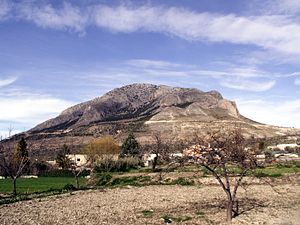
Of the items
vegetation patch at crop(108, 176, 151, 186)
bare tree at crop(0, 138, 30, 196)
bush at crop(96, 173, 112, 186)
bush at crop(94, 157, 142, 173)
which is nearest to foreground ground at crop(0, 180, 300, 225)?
bare tree at crop(0, 138, 30, 196)

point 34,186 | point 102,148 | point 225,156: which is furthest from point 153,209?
point 102,148

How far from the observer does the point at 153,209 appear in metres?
25.7

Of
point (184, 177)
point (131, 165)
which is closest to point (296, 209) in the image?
point (184, 177)

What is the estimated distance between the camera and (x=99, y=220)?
21.6 meters

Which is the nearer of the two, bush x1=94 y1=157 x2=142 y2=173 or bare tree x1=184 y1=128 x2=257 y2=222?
bare tree x1=184 y1=128 x2=257 y2=222

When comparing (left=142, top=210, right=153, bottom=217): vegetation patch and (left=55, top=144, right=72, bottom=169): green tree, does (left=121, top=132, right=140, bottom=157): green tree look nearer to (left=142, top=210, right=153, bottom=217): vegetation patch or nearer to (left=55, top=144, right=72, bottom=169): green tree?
(left=55, top=144, right=72, bottom=169): green tree

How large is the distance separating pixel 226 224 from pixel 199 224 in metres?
1.29

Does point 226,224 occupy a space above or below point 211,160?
below

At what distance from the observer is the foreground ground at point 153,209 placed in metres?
21.6

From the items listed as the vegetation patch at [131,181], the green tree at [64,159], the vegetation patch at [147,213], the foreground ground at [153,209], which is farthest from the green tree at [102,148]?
the vegetation patch at [147,213]

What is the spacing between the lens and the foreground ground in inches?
851

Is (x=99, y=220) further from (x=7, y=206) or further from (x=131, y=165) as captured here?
(x=131, y=165)

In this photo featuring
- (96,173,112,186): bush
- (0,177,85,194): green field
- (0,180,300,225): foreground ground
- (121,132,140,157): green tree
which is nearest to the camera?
(0,180,300,225): foreground ground

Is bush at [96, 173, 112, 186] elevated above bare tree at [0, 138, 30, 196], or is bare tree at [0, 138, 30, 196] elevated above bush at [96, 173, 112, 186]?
bare tree at [0, 138, 30, 196]
